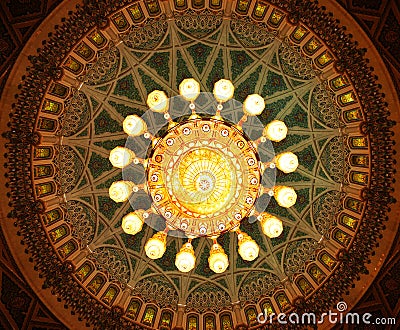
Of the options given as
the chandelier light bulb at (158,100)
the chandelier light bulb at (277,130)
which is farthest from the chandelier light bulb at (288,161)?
the chandelier light bulb at (158,100)

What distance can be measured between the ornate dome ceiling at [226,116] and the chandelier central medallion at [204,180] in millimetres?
1543

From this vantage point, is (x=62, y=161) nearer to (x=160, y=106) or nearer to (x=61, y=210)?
(x=61, y=210)

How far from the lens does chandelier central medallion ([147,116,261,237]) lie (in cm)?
1376

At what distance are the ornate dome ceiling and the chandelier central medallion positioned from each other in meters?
1.54

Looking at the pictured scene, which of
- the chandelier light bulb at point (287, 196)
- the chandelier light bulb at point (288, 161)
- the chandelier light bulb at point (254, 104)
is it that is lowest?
the chandelier light bulb at point (287, 196)

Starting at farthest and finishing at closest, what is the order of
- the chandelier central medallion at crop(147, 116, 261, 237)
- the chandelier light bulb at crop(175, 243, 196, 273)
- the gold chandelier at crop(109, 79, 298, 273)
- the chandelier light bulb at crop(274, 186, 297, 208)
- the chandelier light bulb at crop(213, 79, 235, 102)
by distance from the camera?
the chandelier central medallion at crop(147, 116, 261, 237)
the gold chandelier at crop(109, 79, 298, 273)
the chandelier light bulb at crop(274, 186, 297, 208)
the chandelier light bulb at crop(175, 243, 196, 273)
the chandelier light bulb at crop(213, 79, 235, 102)

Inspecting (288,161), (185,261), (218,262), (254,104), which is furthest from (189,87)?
(218,262)

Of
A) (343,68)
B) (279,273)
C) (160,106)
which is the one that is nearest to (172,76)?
(160,106)

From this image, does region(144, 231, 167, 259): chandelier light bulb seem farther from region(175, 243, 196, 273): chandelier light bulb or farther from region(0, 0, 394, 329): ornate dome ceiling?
region(0, 0, 394, 329): ornate dome ceiling

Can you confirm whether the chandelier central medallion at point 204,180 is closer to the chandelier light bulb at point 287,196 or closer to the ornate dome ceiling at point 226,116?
the chandelier light bulb at point 287,196

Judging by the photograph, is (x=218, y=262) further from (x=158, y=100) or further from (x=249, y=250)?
(x=158, y=100)

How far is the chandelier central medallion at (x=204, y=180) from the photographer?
45.1 feet

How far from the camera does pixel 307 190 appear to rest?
15023 mm

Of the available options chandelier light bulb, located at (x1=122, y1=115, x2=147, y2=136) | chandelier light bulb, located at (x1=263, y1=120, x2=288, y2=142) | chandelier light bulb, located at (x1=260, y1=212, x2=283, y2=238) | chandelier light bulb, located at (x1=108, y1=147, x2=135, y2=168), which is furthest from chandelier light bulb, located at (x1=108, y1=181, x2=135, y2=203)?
chandelier light bulb, located at (x1=263, y1=120, x2=288, y2=142)
